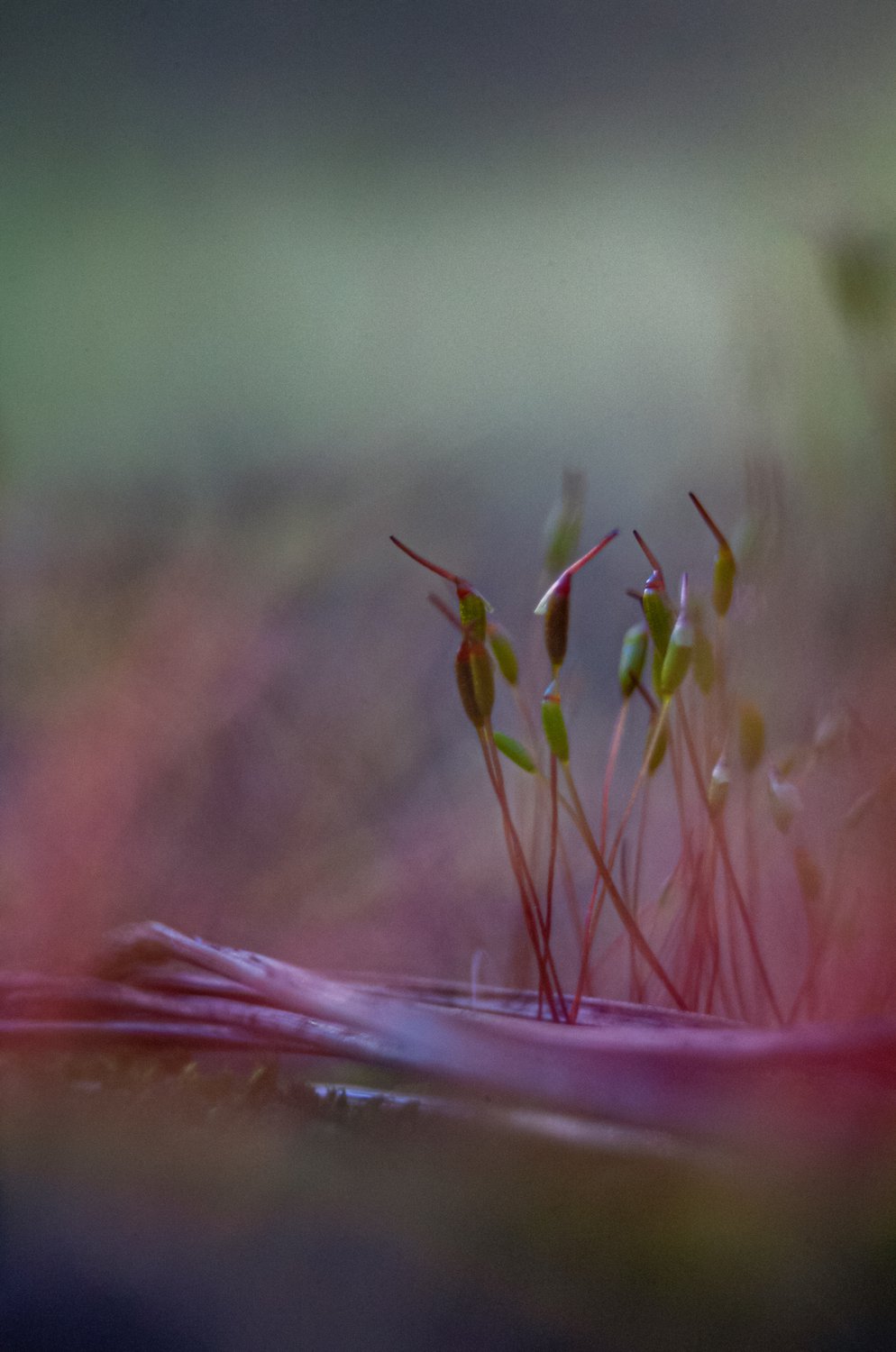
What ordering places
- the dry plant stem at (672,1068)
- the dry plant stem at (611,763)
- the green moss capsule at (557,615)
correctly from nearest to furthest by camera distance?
the dry plant stem at (672,1068) → the green moss capsule at (557,615) → the dry plant stem at (611,763)

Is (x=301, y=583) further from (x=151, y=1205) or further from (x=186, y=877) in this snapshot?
(x=151, y=1205)

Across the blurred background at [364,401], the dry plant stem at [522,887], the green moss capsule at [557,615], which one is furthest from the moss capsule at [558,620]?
the blurred background at [364,401]

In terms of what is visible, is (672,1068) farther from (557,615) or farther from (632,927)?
(557,615)

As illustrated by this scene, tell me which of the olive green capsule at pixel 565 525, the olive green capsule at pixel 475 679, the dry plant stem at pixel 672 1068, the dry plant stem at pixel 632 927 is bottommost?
the dry plant stem at pixel 672 1068

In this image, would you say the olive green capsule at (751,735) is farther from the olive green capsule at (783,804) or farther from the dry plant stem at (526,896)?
the dry plant stem at (526,896)

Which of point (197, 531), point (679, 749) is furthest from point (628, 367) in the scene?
point (197, 531)

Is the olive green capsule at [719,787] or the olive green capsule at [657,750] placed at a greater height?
the olive green capsule at [657,750]

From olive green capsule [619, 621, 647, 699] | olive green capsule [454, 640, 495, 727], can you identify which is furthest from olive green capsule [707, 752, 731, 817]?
olive green capsule [454, 640, 495, 727]

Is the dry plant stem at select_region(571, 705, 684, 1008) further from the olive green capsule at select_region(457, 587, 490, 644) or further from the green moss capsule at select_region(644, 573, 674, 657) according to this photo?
the olive green capsule at select_region(457, 587, 490, 644)
